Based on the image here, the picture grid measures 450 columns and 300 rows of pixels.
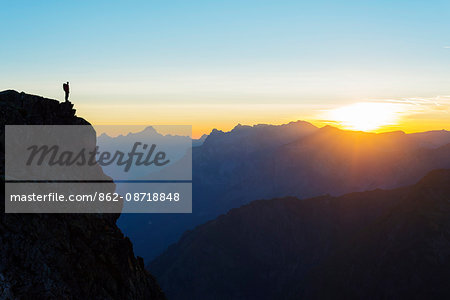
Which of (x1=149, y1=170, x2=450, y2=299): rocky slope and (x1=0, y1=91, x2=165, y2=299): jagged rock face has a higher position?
(x1=0, y1=91, x2=165, y2=299): jagged rock face

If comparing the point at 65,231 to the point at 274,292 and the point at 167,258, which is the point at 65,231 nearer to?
the point at 274,292

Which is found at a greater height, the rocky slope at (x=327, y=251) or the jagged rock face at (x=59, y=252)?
the jagged rock face at (x=59, y=252)

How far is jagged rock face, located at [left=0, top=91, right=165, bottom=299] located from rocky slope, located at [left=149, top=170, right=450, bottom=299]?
9410 cm

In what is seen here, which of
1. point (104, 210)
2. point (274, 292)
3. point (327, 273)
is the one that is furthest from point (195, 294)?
point (104, 210)

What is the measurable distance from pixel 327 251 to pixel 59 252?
159m

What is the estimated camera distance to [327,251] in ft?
570

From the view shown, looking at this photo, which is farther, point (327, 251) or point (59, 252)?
point (327, 251)

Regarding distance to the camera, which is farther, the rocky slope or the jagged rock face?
the rocky slope

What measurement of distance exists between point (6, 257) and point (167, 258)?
6794 inches

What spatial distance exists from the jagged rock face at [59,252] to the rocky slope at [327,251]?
309 feet

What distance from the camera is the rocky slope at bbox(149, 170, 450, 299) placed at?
116 meters

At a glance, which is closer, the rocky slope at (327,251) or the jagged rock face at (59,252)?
the jagged rock face at (59,252)

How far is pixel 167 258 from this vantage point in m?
192

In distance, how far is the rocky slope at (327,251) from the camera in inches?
4582
